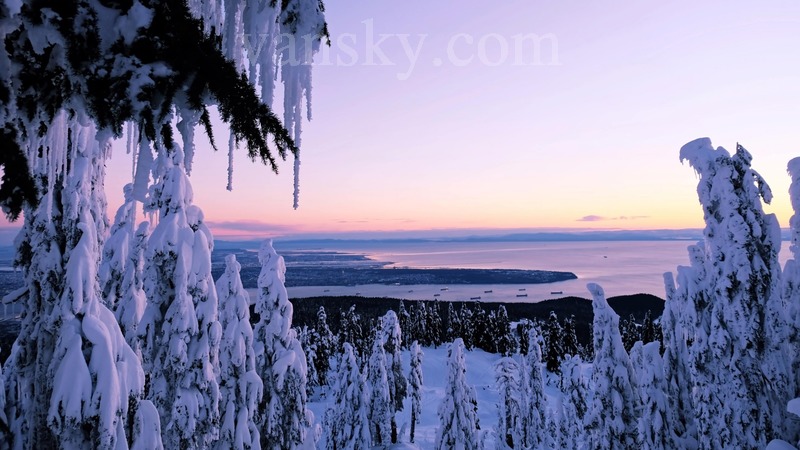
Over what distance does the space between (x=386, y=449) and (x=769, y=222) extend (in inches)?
1119

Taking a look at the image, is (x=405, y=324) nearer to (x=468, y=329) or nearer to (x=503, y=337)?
(x=468, y=329)

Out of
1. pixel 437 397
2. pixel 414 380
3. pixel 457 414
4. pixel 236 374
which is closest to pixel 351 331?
pixel 437 397

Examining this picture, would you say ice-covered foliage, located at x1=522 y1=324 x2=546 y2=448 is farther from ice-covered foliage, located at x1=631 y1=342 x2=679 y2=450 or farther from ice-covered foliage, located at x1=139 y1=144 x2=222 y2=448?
ice-covered foliage, located at x1=139 y1=144 x2=222 y2=448

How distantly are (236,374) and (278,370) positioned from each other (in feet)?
5.25

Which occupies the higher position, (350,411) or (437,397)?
(350,411)

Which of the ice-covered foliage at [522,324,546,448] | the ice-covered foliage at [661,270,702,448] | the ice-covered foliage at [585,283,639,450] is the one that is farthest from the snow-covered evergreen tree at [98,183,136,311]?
the ice-covered foliage at [522,324,546,448]

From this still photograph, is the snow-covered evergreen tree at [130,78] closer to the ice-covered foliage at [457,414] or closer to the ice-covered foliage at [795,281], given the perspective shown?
the ice-covered foliage at [795,281]

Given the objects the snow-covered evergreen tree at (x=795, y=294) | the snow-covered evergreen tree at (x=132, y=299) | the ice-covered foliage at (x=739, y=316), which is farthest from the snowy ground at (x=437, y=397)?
the snow-covered evergreen tree at (x=795, y=294)

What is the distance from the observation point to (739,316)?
10.8 m

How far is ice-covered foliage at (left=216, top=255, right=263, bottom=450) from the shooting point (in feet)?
41.0

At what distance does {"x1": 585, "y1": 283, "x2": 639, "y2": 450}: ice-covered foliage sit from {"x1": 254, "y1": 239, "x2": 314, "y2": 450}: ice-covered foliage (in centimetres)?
1010

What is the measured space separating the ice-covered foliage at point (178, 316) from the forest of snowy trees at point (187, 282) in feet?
0.14

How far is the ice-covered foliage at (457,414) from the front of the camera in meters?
26.4

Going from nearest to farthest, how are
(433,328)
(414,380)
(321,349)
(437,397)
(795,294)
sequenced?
(795,294) < (414,380) < (437,397) < (321,349) < (433,328)
